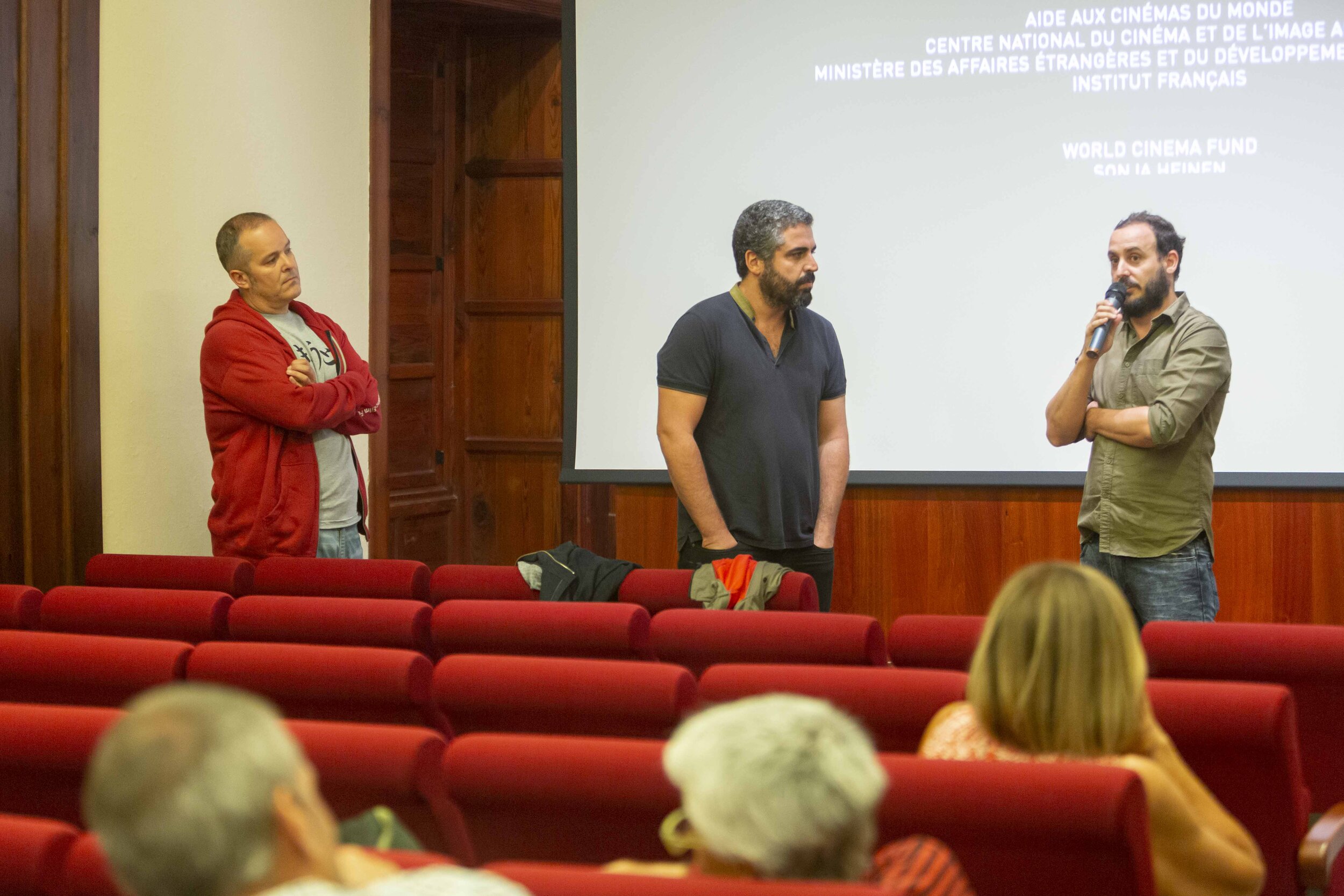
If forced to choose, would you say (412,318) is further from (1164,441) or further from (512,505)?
(1164,441)

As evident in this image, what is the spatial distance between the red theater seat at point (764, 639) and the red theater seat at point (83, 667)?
890 millimetres

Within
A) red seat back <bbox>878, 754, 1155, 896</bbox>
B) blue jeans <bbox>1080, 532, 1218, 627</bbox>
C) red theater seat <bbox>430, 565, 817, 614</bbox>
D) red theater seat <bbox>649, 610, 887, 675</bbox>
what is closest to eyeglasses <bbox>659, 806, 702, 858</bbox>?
red seat back <bbox>878, 754, 1155, 896</bbox>

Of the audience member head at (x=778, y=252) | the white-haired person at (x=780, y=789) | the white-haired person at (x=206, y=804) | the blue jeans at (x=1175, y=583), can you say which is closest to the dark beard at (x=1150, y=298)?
the blue jeans at (x=1175, y=583)

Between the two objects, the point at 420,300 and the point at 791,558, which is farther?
the point at 420,300

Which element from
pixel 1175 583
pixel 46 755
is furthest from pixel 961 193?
pixel 46 755

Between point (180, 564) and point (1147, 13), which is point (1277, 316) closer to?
point (1147, 13)

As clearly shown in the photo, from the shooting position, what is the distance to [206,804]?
1.11 metres

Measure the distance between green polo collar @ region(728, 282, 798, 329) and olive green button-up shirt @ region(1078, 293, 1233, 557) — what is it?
88 centimetres

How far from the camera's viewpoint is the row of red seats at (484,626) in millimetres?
2553

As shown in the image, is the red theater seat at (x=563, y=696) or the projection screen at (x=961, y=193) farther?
the projection screen at (x=961, y=193)

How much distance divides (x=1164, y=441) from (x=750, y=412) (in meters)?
1.09

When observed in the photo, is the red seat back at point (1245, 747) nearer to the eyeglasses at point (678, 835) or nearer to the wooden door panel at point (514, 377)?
the eyeglasses at point (678, 835)

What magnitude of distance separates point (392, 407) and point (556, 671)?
4203mm

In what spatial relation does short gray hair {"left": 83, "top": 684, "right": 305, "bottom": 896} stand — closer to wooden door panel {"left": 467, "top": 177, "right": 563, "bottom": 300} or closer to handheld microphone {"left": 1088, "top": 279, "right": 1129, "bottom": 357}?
handheld microphone {"left": 1088, "top": 279, "right": 1129, "bottom": 357}
